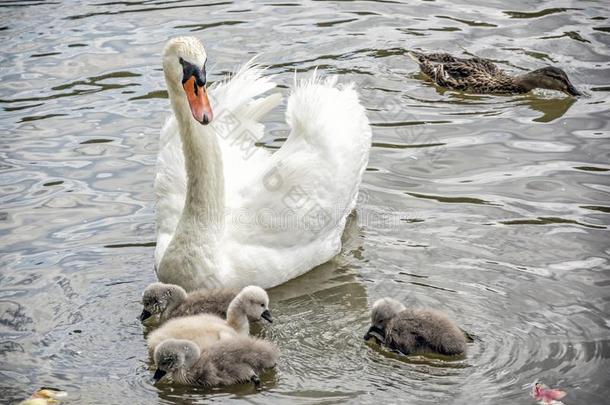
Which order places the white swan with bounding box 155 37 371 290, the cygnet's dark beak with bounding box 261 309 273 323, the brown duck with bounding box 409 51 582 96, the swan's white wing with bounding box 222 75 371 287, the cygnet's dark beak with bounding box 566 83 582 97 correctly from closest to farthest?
the cygnet's dark beak with bounding box 261 309 273 323, the white swan with bounding box 155 37 371 290, the swan's white wing with bounding box 222 75 371 287, the cygnet's dark beak with bounding box 566 83 582 97, the brown duck with bounding box 409 51 582 96

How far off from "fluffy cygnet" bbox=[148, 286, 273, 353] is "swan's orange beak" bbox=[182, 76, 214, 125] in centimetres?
119

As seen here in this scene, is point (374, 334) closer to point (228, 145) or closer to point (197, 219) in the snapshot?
point (197, 219)

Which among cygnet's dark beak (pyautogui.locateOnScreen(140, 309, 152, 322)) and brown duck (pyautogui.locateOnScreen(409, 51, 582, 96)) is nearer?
cygnet's dark beak (pyautogui.locateOnScreen(140, 309, 152, 322))

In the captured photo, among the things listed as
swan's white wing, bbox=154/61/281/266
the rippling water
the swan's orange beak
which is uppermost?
the swan's orange beak

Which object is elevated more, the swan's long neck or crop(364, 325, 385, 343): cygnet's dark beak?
the swan's long neck

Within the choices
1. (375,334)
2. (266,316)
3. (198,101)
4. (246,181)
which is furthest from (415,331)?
(246,181)

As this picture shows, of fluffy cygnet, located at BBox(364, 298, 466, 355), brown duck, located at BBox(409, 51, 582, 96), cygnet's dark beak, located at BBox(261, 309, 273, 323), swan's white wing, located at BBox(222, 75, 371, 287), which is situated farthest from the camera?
brown duck, located at BBox(409, 51, 582, 96)

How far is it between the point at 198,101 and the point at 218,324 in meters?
1.52

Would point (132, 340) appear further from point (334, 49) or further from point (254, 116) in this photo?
point (334, 49)

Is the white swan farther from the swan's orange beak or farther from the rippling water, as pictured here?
the rippling water

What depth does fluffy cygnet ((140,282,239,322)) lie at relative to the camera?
295 inches

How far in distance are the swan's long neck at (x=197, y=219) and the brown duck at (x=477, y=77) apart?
4.54m

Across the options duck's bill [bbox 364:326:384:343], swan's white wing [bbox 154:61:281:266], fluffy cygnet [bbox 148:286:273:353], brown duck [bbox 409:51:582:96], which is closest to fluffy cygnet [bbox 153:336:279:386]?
fluffy cygnet [bbox 148:286:273:353]

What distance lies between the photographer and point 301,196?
8.45m
